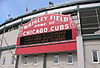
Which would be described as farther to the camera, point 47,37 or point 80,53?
point 47,37

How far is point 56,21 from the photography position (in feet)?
49.1

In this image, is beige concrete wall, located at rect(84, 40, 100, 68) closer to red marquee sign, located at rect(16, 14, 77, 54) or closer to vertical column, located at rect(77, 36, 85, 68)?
Result: vertical column, located at rect(77, 36, 85, 68)

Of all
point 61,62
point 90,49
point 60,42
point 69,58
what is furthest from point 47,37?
point 90,49

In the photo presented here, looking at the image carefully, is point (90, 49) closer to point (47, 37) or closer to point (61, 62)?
point (61, 62)

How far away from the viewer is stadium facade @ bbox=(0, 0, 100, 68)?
38.7ft

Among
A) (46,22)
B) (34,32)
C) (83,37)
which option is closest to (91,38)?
(83,37)

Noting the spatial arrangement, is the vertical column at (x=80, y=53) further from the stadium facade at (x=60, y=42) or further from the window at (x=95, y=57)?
the window at (x=95, y=57)

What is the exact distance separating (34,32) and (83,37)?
709 centimetres

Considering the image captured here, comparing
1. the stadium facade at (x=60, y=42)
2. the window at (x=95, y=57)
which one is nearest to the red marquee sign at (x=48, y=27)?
the stadium facade at (x=60, y=42)

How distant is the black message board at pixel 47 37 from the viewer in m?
13.1

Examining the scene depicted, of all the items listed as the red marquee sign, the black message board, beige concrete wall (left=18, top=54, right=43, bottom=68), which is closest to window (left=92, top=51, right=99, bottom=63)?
the red marquee sign

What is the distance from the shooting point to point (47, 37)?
14305 mm

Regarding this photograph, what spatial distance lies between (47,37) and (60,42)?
1.98 m

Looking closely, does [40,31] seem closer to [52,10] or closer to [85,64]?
[52,10]
